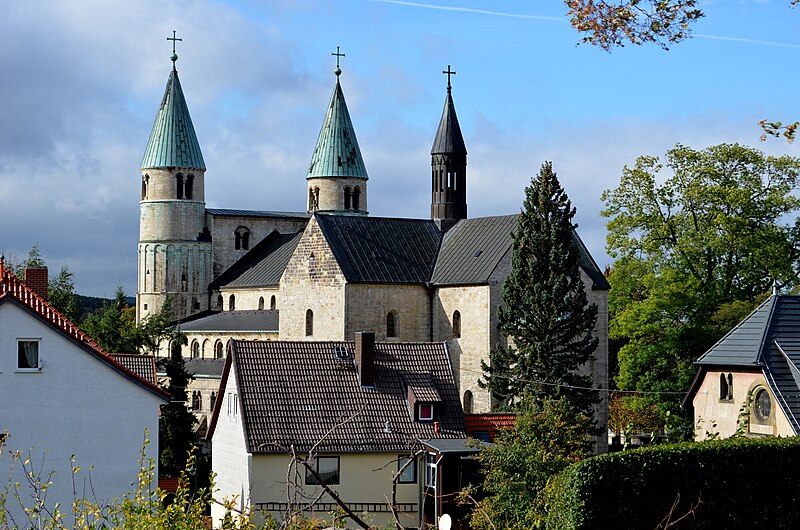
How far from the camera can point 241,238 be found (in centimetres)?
8519

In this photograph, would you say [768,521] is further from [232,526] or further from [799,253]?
[799,253]

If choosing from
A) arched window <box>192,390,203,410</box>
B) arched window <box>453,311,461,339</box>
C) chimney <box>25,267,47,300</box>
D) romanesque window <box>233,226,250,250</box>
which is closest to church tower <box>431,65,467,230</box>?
arched window <box>453,311,461,339</box>

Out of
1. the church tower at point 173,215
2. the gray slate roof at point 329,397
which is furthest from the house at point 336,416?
the church tower at point 173,215

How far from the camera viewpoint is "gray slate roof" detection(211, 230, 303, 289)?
248 feet

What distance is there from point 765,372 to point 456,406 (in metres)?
8.08

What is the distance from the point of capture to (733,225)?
173 ft

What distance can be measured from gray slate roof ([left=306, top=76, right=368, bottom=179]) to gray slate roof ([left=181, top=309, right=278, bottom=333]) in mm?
13287

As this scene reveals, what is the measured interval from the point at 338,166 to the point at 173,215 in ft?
35.6

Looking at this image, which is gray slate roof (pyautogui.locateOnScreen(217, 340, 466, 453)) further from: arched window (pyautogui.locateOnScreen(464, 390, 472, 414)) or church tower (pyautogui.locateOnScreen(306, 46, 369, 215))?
church tower (pyautogui.locateOnScreen(306, 46, 369, 215))

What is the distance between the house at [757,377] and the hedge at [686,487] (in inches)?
257

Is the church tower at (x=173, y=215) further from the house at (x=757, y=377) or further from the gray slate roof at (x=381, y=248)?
the house at (x=757, y=377)

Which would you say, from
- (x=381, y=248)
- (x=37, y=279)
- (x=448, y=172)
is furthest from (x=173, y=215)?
(x=37, y=279)

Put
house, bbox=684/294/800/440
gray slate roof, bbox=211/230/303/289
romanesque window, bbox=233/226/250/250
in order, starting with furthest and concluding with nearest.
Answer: romanesque window, bbox=233/226/250/250 < gray slate roof, bbox=211/230/303/289 < house, bbox=684/294/800/440

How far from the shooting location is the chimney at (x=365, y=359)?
3578 centimetres
